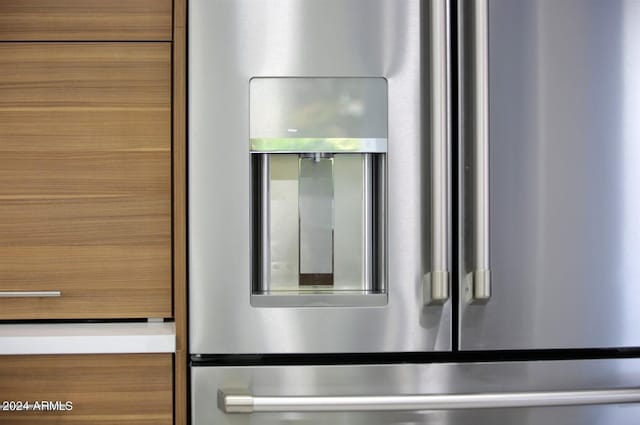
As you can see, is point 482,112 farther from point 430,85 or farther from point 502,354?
point 502,354

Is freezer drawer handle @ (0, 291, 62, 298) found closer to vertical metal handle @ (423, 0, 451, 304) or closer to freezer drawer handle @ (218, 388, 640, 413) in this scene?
freezer drawer handle @ (218, 388, 640, 413)

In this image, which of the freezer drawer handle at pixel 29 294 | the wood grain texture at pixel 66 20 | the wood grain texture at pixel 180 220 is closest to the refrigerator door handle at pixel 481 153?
the wood grain texture at pixel 180 220

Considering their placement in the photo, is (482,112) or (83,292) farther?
(83,292)

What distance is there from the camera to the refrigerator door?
3.38 feet

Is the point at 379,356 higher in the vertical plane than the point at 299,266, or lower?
lower

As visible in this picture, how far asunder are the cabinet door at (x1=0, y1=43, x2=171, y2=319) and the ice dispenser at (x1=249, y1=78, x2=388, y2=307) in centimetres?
20

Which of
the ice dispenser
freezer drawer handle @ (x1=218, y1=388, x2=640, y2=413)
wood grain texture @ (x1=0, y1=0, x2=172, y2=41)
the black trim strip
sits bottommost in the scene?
freezer drawer handle @ (x1=218, y1=388, x2=640, y2=413)

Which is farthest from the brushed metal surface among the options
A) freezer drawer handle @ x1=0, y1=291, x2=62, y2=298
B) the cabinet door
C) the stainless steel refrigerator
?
freezer drawer handle @ x1=0, y1=291, x2=62, y2=298

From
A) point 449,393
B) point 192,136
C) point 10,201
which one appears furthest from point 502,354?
point 10,201

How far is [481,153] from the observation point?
997mm

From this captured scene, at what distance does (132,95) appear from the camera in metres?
1.12

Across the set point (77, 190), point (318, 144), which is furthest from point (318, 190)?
point (77, 190)

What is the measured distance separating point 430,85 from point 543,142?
202 mm

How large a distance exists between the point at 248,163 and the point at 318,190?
0.44 feet
